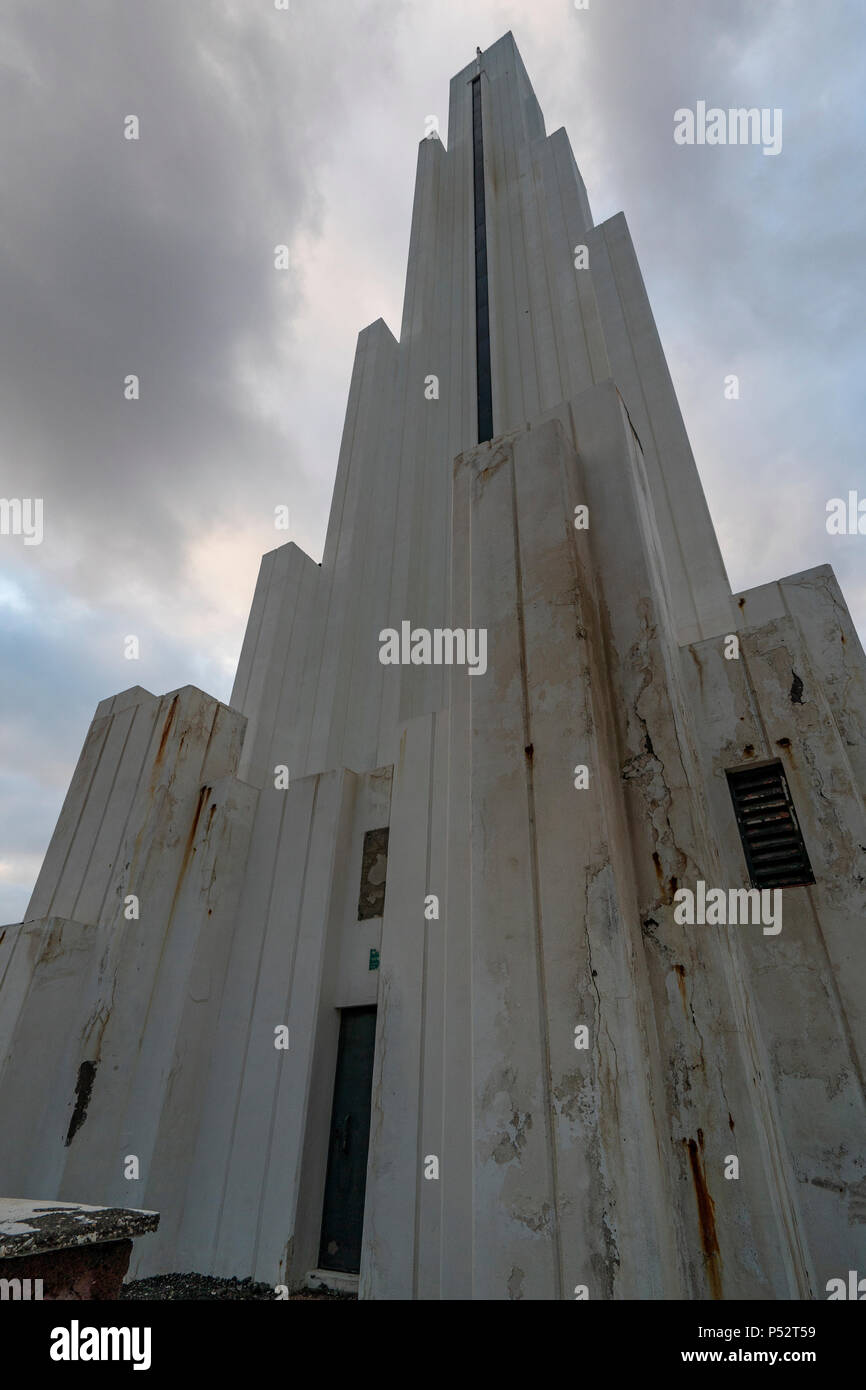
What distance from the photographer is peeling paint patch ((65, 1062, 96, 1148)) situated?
431 centimetres

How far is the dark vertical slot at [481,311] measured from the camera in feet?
31.6

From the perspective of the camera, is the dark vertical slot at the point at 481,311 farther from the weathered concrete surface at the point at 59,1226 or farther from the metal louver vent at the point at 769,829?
the weathered concrete surface at the point at 59,1226

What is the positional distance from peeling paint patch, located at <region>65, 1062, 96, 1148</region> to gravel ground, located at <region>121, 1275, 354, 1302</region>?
3.11ft

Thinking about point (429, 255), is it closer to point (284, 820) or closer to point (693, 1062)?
point (284, 820)

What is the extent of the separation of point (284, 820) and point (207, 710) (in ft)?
4.36

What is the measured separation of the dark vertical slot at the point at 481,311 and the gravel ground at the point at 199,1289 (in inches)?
356

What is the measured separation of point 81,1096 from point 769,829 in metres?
4.69

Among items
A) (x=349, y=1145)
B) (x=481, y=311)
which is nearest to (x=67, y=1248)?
(x=349, y=1145)

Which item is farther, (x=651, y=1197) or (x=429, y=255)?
(x=429, y=255)

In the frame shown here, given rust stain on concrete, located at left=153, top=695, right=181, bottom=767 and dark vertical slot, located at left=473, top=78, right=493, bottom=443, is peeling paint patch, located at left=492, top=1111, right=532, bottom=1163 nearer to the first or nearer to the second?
rust stain on concrete, located at left=153, top=695, right=181, bottom=767

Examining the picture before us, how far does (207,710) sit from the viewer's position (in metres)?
5.90

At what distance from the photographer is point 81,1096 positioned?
4426 millimetres

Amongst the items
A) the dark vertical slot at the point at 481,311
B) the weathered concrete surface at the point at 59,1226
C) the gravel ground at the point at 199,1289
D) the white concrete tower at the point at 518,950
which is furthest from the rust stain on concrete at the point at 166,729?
the dark vertical slot at the point at 481,311
